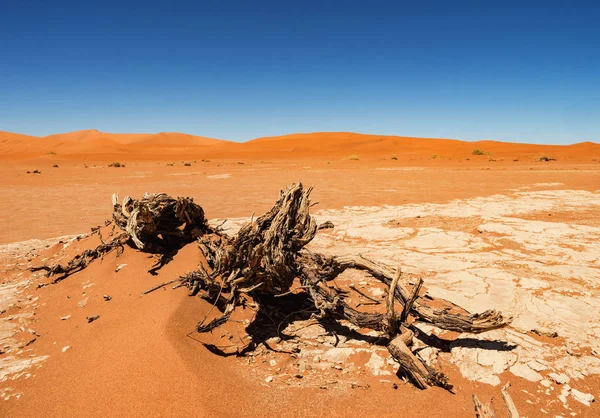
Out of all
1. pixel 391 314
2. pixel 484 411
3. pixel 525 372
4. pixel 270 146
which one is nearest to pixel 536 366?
pixel 525 372

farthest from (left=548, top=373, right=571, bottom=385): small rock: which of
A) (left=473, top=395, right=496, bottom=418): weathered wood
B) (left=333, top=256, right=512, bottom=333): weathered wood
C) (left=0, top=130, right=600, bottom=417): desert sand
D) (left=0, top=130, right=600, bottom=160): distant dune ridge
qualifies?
(left=0, top=130, right=600, bottom=160): distant dune ridge

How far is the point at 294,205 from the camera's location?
3057 mm

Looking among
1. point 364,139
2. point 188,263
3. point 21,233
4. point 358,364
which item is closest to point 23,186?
point 21,233

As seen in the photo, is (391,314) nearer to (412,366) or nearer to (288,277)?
(412,366)

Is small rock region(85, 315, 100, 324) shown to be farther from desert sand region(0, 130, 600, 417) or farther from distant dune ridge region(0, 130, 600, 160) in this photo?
distant dune ridge region(0, 130, 600, 160)

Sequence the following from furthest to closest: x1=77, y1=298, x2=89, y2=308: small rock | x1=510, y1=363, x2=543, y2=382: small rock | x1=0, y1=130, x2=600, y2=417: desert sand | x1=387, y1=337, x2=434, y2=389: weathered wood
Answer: x1=77, y1=298, x2=89, y2=308: small rock
x1=510, y1=363, x2=543, y2=382: small rock
x1=387, y1=337, x2=434, y2=389: weathered wood
x1=0, y1=130, x2=600, y2=417: desert sand

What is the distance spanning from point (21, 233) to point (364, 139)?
51021mm

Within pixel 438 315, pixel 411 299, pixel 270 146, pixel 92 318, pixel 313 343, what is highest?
pixel 270 146

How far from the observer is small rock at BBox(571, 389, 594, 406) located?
2.02m

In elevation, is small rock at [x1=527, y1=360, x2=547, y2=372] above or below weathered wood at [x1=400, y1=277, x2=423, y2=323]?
below

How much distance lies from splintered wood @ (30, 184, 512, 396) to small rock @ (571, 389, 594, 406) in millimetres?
541

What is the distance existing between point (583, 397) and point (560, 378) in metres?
0.16

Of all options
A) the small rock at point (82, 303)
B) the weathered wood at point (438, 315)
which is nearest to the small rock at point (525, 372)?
the weathered wood at point (438, 315)

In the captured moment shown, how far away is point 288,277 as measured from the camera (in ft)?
9.32
